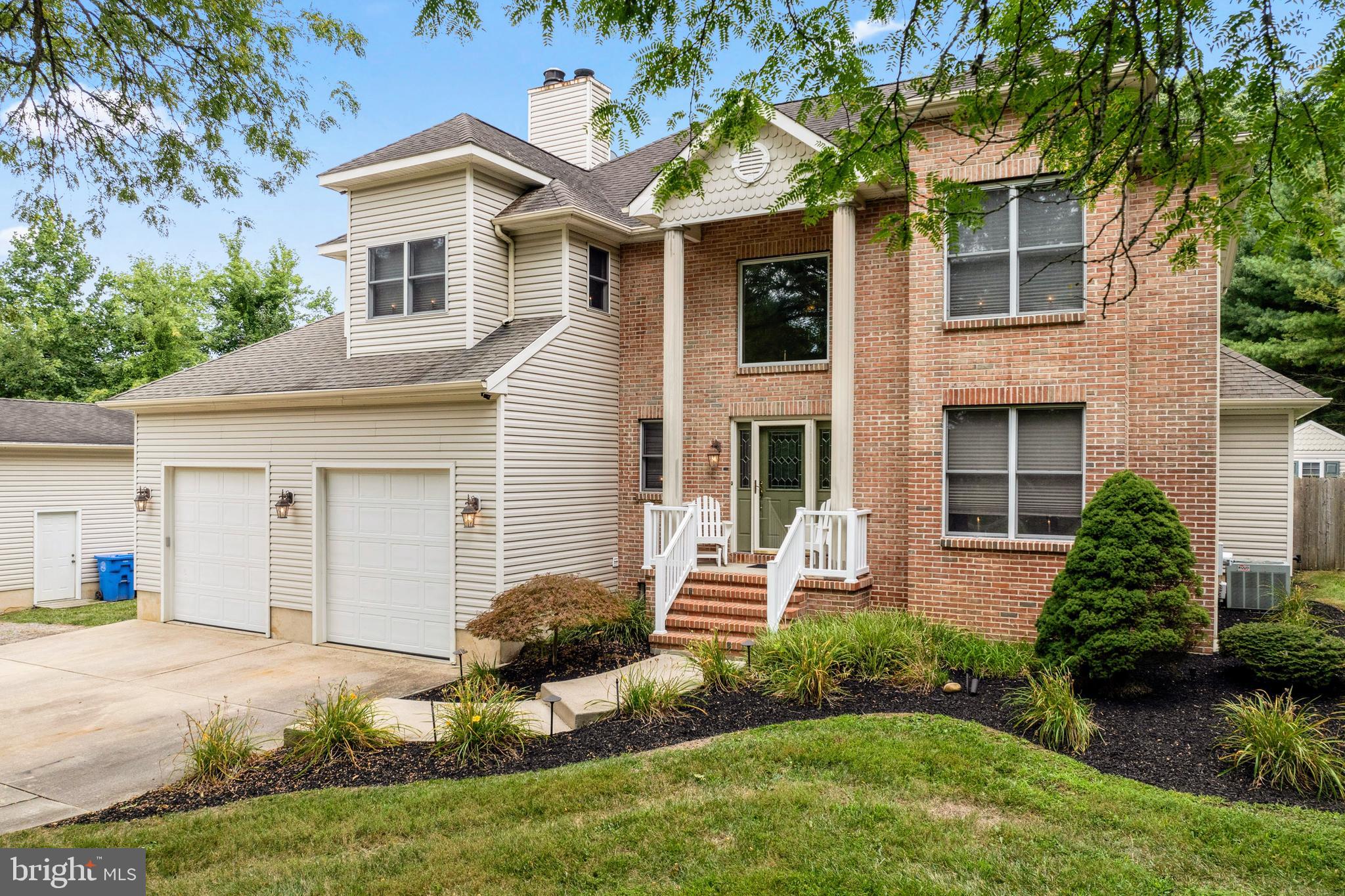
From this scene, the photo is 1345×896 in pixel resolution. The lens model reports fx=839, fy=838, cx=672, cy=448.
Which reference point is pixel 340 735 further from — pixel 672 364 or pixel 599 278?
pixel 599 278

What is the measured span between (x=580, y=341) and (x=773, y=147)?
3.69m

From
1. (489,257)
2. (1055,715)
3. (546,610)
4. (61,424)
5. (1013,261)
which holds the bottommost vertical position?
(1055,715)

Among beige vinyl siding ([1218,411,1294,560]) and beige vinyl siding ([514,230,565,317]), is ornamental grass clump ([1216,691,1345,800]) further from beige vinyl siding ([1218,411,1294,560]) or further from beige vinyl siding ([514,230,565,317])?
beige vinyl siding ([514,230,565,317])

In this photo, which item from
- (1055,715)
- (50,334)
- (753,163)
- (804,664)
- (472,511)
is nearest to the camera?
(1055,715)

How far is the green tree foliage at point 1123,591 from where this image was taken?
7.05m

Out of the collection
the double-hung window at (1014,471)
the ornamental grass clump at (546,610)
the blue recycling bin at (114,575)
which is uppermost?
the double-hung window at (1014,471)

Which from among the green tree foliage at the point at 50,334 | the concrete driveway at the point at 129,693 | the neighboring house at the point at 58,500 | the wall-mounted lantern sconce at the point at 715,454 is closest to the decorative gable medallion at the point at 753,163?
the wall-mounted lantern sconce at the point at 715,454

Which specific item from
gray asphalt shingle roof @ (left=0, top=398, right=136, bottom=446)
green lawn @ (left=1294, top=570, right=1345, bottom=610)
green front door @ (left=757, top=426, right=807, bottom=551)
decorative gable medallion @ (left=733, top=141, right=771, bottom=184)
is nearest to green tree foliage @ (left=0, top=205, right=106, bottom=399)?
gray asphalt shingle roof @ (left=0, top=398, right=136, bottom=446)

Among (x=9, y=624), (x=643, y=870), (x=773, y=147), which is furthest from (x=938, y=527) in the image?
(x=9, y=624)

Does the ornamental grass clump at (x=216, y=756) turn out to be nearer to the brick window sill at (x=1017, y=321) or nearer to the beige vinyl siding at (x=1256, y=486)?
the brick window sill at (x=1017, y=321)

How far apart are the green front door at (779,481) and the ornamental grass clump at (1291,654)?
5439 millimetres

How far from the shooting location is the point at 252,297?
102 feet

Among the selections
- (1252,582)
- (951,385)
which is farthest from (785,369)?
(1252,582)

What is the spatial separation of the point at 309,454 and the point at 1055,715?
9.91 meters
